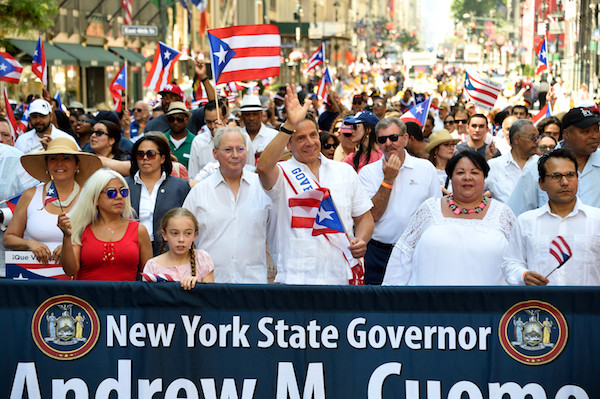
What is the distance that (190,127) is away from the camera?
12203mm

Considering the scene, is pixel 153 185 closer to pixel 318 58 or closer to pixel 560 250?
pixel 560 250

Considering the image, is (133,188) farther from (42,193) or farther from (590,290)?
(590,290)

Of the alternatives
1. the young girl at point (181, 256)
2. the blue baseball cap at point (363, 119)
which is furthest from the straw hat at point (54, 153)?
the blue baseball cap at point (363, 119)

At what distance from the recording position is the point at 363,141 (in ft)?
27.7

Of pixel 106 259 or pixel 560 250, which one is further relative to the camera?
pixel 106 259

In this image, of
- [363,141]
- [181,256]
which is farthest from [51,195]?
[363,141]

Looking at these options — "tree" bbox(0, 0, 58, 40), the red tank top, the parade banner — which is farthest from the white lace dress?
"tree" bbox(0, 0, 58, 40)

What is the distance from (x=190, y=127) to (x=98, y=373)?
792cm

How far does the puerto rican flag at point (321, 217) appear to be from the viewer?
5609 mm

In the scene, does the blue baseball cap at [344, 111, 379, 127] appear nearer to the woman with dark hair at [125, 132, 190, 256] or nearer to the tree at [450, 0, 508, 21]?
the woman with dark hair at [125, 132, 190, 256]

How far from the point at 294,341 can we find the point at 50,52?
2997 cm

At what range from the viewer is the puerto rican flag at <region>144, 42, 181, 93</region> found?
15.2 meters

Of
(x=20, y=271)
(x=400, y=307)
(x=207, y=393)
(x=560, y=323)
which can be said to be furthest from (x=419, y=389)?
(x=20, y=271)

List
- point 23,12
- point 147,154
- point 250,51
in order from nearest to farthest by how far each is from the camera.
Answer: point 147,154, point 250,51, point 23,12
